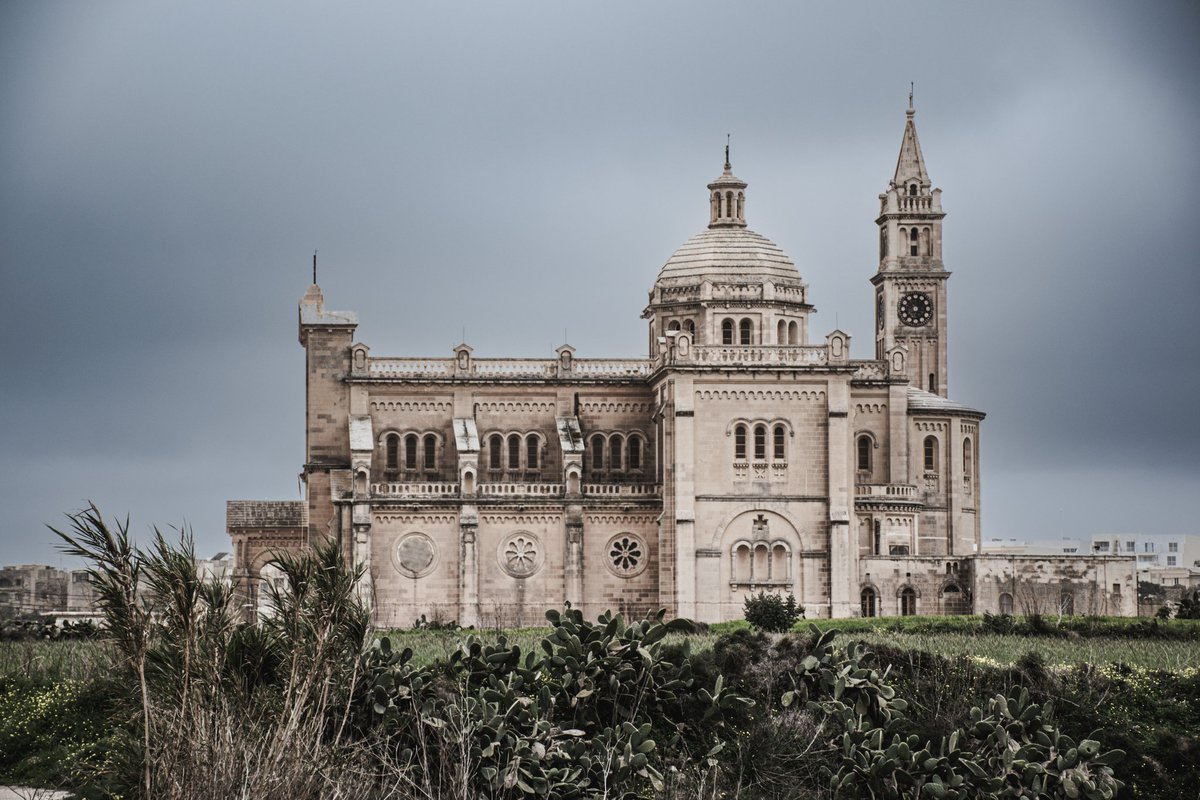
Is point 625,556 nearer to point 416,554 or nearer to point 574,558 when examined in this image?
point 574,558

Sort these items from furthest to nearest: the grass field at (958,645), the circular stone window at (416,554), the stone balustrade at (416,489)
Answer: the stone balustrade at (416,489)
the circular stone window at (416,554)
the grass field at (958,645)

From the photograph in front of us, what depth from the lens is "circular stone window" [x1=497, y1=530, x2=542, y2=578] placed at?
71.6 m

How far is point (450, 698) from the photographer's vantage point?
31.8 m

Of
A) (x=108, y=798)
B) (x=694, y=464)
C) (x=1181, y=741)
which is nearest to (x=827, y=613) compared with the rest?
(x=694, y=464)

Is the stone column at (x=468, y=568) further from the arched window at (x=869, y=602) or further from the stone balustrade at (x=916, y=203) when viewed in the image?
the stone balustrade at (x=916, y=203)

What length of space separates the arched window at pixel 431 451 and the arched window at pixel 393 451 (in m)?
1.09

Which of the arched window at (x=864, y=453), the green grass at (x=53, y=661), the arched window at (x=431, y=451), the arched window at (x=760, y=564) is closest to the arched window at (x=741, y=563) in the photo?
the arched window at (x=760, y=564)

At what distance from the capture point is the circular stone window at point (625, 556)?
7169 cm

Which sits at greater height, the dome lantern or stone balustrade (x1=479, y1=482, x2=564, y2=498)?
the dome lantern

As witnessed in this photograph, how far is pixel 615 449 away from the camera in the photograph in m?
74.7

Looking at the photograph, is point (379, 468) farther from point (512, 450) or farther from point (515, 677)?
point (515, 677)

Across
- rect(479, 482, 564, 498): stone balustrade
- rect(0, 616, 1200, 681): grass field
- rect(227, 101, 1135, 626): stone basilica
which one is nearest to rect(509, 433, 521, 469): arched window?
rect(227, 101, 1135, 626): stone basilica

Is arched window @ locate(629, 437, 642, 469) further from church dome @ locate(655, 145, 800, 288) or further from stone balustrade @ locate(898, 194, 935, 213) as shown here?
stone balustrade @ locate(898, 194, 935, 213)

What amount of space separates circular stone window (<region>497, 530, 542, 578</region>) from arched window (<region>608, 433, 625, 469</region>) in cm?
479
